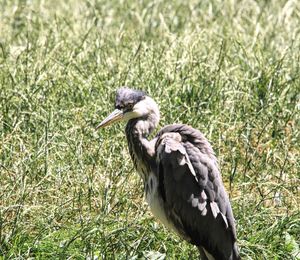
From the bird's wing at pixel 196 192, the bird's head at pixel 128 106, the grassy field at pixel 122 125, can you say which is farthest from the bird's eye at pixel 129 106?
the grassy field at pixel 122 125

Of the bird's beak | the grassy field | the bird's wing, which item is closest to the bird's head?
the bird's beak

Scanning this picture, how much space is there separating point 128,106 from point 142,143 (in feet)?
0.71

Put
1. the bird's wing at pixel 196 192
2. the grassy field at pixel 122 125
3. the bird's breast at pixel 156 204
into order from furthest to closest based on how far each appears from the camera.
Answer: the grassy field at pixel 122 125, the bird's breast at pixel 156 204, the bird's wing at pixel 196 192

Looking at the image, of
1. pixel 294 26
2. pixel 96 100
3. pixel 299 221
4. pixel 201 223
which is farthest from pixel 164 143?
pixel 294 26

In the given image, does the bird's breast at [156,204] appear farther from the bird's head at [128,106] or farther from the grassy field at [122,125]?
the bird's head at [128,106]

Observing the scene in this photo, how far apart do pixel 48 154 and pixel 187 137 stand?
1.06m

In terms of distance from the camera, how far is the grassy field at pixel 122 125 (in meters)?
5.66

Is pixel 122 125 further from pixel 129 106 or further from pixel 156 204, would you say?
pixel 156 204

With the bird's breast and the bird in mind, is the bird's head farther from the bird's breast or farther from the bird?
the bird's breast

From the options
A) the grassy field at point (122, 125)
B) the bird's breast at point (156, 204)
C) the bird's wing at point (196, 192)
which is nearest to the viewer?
the bird's wing at point (196, 192)

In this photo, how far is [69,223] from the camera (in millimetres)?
5781

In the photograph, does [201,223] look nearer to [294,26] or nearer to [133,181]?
[133,181]

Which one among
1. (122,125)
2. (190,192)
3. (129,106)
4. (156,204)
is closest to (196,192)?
(190,192)

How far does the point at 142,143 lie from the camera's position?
5.68 m
